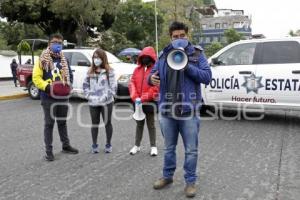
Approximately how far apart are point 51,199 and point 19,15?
38.9 meters

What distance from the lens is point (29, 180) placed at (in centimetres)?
518

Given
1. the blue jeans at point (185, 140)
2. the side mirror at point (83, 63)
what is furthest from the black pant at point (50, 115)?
the side mirror at point (83, 63)

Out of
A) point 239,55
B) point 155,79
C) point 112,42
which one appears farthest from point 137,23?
point 155,79

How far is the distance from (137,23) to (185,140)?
6112cm

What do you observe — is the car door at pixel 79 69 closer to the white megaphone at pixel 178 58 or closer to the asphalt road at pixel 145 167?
the asphalt road at pixel 145 167

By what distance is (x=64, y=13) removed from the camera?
33969mm

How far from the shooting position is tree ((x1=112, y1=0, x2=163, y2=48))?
207 ft

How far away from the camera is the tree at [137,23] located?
207ft

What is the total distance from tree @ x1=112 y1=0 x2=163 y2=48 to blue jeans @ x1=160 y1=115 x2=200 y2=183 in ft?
191

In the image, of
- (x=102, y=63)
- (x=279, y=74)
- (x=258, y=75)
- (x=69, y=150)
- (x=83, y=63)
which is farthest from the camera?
(x=83, y=63)

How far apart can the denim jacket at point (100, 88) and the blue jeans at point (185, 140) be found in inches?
78.8

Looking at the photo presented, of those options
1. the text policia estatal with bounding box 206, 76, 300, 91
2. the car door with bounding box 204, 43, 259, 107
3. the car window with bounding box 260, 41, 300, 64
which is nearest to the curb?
the car door with bounding box 204, 43, 259, 107

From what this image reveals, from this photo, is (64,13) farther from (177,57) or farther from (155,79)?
(177,57)

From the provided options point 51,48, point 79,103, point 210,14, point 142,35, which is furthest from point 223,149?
point 210,14
